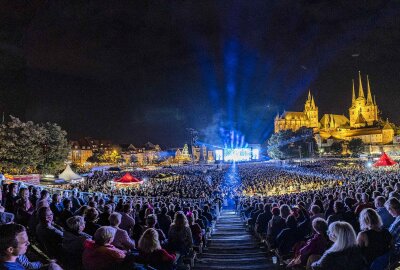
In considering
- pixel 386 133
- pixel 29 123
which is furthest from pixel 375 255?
pixel 386 133

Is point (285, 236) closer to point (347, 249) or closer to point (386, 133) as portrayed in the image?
point (347, 249)

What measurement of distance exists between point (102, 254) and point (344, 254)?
320 centimetres

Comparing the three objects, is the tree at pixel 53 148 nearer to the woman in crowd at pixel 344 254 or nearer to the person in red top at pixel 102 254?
the person in red top at pixel 102 254

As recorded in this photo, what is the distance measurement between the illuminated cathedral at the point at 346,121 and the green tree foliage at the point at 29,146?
3956 inches

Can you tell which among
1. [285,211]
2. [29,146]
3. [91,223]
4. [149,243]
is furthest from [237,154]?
[149,243]

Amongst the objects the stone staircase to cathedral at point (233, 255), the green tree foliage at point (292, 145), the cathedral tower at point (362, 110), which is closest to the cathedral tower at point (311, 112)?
the cathedral tower at point (362, 110)

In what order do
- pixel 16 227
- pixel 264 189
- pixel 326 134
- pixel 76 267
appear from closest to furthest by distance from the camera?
pixel 16 227
pixel 76 267
pixel 264 189
pixel 326 134

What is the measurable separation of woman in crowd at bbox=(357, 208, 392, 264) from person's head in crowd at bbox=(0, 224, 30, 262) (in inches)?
167

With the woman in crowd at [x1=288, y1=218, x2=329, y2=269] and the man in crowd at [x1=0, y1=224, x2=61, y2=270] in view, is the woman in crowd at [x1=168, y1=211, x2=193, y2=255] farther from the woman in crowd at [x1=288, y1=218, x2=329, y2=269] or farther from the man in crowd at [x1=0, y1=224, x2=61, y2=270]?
the man in crowd at [x1=0, y1=224, x2=61, y2=270]

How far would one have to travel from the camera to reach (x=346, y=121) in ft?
445

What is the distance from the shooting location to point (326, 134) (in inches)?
4737

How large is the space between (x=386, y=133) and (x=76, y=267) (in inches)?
4765

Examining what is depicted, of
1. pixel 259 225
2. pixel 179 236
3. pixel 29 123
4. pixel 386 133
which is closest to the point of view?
pixel 179 236

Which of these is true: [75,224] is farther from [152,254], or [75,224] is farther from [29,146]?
[29,146]
